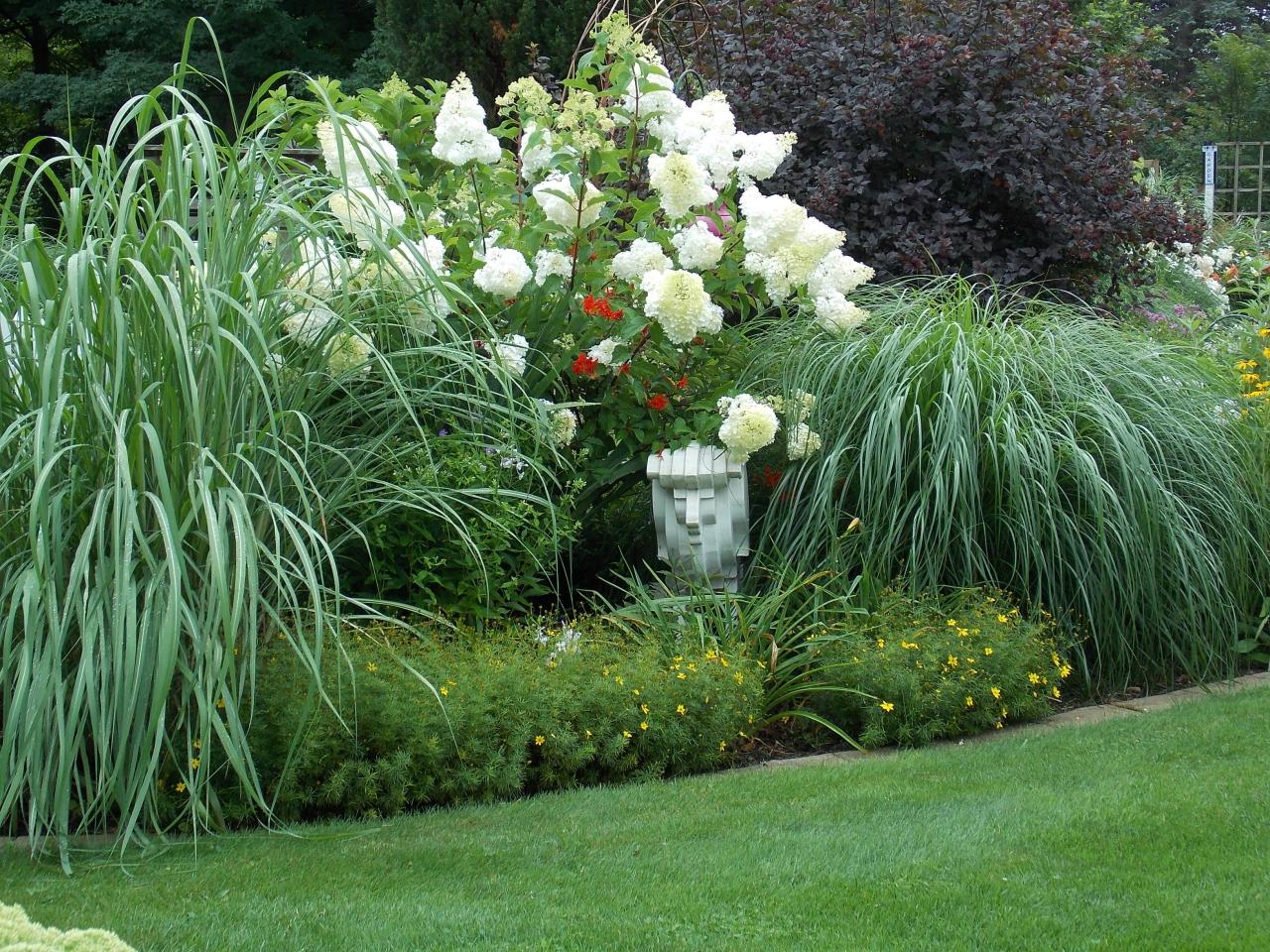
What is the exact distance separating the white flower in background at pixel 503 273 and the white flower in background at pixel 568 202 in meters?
0.27

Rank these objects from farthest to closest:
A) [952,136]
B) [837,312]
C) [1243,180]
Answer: [1243,180], [952,136], [837,312]

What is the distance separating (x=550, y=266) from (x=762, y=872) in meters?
2.67

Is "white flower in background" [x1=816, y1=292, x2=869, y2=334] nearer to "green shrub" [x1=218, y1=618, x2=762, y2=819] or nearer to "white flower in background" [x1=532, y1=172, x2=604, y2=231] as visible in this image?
"white flower in background" [x1=532, y1=172, x2=604, y2=231]

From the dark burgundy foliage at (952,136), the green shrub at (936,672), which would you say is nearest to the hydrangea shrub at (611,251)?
the green shrub at (936,672)

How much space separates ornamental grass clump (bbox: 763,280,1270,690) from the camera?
472 cm

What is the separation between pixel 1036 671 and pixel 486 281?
228 centimetres

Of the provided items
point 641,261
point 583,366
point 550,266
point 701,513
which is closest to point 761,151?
point 641,261

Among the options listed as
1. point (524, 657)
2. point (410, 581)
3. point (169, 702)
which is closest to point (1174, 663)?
point (524, 657)

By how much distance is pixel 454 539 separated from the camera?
167 inches

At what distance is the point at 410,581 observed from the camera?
4.30 meters

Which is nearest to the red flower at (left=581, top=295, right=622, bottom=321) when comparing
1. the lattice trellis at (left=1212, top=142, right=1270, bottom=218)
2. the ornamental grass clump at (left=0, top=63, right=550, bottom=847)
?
the ornamental grass clump at (left=0, top=63, right=550, bottom=847)

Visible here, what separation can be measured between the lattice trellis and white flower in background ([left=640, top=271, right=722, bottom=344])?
17285 mm

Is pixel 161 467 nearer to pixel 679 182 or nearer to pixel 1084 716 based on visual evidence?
pixel 679 182

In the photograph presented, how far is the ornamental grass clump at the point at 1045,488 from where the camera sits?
4719mm
